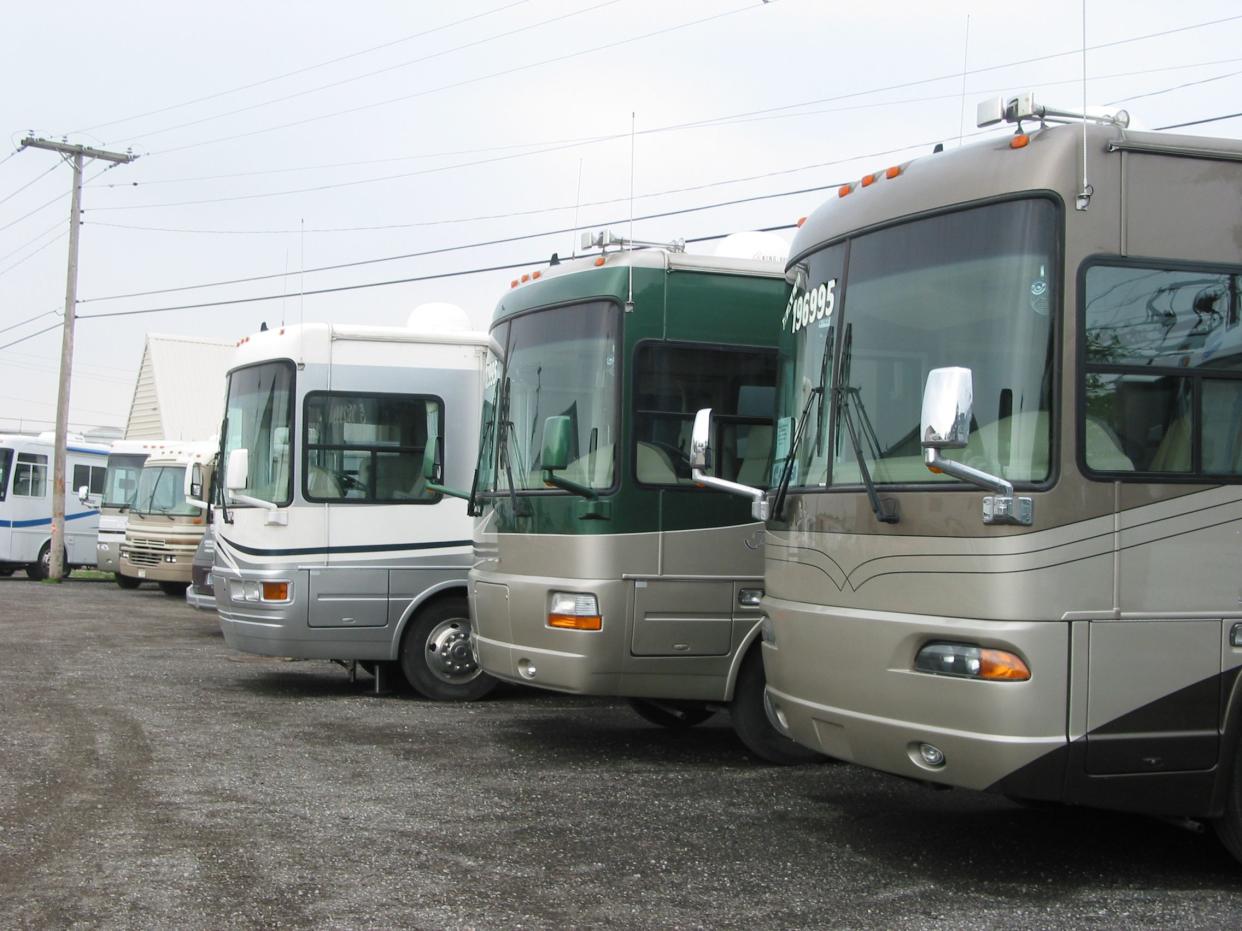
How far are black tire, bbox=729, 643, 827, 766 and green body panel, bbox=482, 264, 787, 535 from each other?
0.88 meters

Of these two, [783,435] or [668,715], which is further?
[668,715]

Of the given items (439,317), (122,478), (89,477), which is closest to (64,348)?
(89,477)

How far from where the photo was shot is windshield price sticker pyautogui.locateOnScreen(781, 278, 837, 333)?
652cm

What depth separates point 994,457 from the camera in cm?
557

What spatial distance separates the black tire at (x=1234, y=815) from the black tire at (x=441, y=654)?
6.68 metres

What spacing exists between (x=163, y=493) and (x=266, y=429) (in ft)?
40.3

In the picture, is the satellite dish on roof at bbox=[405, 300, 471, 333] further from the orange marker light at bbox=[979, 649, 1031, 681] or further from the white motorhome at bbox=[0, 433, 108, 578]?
the white motorhome at bbox=[0, 433, 108, 578]

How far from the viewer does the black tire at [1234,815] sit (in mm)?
5652

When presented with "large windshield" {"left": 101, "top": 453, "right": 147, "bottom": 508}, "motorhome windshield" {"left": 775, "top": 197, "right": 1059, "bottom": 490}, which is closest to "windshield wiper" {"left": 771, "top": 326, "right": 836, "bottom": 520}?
"motorhome windshield" {"left": 775, "top": 197, "right": 1059, "bottom": 490}

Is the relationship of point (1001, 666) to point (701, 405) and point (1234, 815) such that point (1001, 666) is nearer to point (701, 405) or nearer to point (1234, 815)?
point (1234, 815)

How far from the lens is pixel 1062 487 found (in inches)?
215

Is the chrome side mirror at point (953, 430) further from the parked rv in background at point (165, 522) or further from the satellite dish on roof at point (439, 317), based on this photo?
the parked rv in background at point (165, 522)

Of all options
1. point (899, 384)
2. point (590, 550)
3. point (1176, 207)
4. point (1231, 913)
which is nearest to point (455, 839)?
point (590, 550)

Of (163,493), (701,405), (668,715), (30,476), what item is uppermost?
(701,405)
